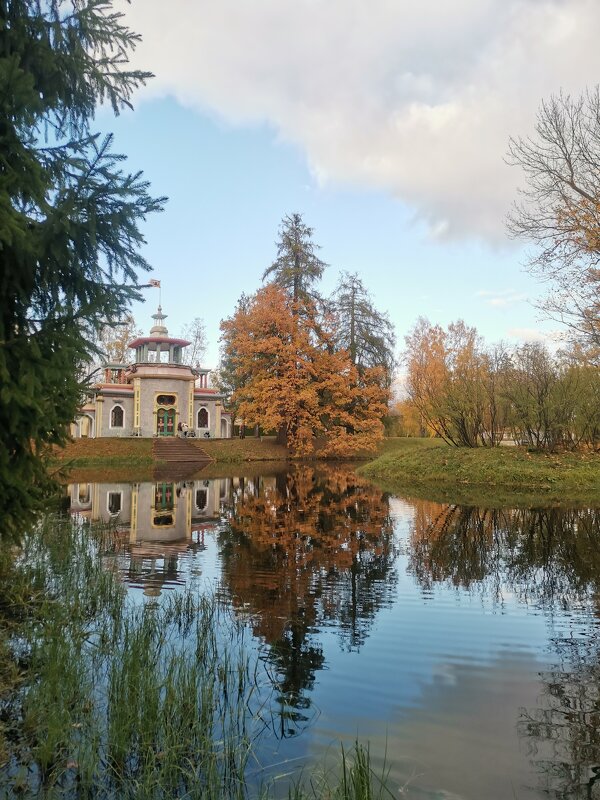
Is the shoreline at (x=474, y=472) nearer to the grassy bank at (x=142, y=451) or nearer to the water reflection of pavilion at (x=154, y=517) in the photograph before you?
the grassy bank at (x=142, y=451)

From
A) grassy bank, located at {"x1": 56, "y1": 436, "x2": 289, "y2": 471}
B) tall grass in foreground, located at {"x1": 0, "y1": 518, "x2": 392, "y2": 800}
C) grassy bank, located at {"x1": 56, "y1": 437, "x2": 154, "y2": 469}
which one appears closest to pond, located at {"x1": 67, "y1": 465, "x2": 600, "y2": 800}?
tall grass in foreground, located at {"x1": 0, "y1": 518, "x2": 392, "y2": 800}

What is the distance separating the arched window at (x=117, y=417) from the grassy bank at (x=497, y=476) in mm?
22011

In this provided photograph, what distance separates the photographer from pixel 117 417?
39.3 m

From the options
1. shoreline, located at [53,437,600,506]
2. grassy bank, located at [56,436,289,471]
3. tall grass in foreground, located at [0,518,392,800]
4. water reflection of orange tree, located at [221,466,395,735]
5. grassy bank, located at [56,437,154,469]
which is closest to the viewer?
tall grass in foreground, located at [0,518,392,800]

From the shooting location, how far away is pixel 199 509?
15297 mm

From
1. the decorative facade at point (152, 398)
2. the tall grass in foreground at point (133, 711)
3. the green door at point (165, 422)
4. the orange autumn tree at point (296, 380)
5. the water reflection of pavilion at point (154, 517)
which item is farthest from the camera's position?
the green door at point (165, 422)

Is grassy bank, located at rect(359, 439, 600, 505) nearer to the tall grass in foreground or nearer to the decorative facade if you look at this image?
the tall grass in foreground

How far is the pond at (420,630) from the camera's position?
3.44m

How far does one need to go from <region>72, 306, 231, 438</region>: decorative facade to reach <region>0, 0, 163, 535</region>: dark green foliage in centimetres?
3438

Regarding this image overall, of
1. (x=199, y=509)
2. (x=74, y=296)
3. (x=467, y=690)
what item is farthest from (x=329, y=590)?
(x=199, y=509)

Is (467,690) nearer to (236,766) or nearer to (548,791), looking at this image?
(548,791)

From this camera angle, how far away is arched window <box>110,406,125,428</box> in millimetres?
39000

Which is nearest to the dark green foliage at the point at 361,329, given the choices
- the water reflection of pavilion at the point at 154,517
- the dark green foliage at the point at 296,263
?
the dark green foliage at the point at 296,263

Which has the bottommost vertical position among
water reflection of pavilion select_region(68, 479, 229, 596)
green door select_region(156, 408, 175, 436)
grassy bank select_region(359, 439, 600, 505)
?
water reflection of pavilion select_region(68, 479, 229, 596)
